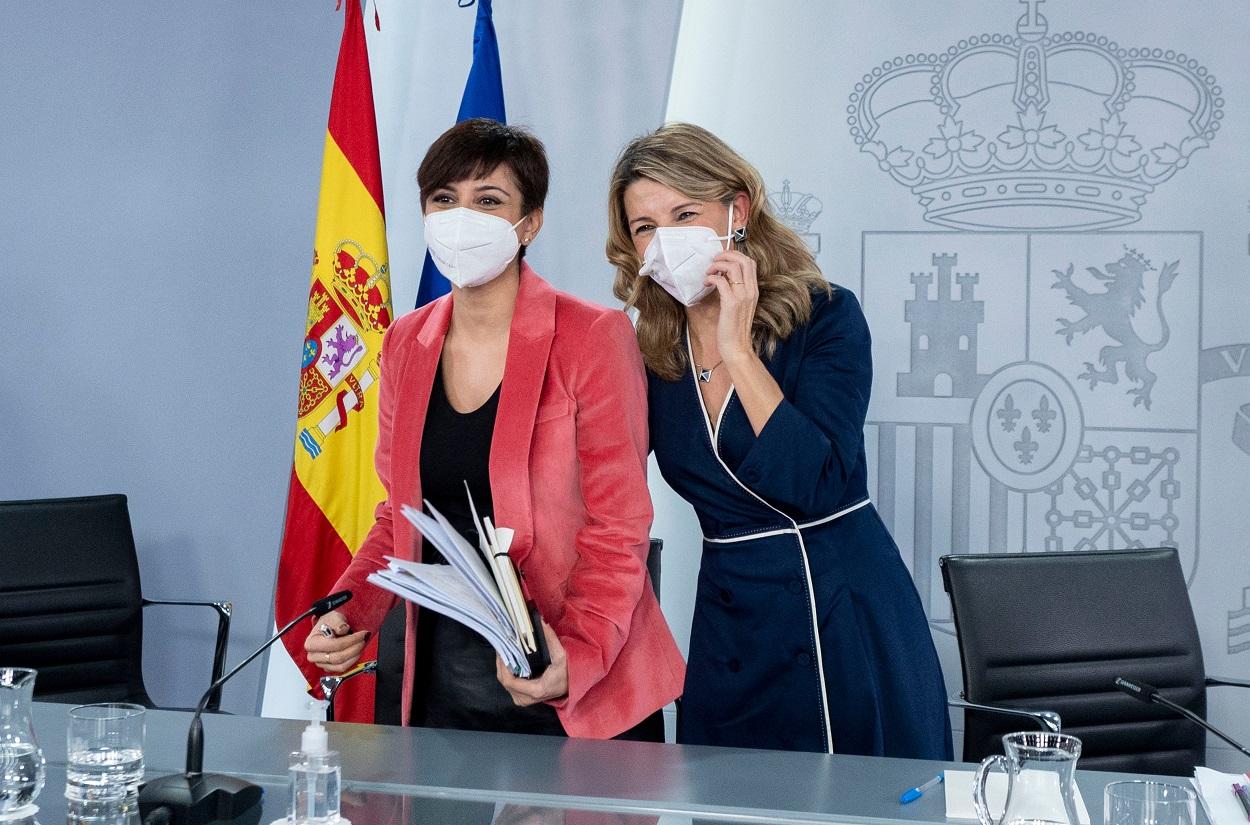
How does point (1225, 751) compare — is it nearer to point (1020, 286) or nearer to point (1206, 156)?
point (1020, 286)

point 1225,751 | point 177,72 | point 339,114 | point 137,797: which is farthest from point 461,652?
point 177,72

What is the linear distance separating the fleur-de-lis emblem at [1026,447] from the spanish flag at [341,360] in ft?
5.28

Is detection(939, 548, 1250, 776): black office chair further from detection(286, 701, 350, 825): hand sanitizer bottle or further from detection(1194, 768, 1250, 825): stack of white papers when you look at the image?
detection(286, 701, 350, 825): hand sanitizer bottle

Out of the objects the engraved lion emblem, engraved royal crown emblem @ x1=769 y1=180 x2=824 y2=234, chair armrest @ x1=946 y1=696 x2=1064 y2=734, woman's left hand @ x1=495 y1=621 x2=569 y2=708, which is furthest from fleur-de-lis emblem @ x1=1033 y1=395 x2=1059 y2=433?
woman's left hand @ x1=495 y1=621 x2=569 y2=708

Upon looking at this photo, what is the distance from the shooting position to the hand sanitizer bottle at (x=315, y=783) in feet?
3.87

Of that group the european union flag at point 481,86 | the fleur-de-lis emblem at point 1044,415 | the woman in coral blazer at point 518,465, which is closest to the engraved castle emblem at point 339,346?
the european union flag at point 481,86

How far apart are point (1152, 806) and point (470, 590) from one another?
0.80 m

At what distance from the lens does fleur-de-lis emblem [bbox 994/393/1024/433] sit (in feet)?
9.75

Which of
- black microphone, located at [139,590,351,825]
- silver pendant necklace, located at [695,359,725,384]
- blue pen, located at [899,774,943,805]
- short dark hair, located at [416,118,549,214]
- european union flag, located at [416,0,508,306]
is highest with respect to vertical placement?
european union flag, located at [416,0,508,306]

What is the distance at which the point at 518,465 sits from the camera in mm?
1704

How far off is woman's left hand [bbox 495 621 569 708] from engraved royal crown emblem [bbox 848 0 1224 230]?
184 centimetres

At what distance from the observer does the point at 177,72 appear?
→ 131 inches

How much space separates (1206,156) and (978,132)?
1.79 ft

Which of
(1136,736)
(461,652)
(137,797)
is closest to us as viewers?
(137,797)
